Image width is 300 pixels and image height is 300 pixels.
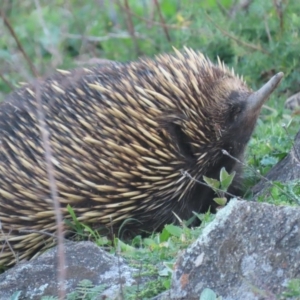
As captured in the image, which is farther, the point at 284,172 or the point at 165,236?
the point at 284,172

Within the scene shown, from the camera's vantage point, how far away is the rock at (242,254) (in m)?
3.26

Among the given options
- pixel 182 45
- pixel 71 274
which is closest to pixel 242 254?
pixel 71 274

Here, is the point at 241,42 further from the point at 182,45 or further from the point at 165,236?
the point at 165,236

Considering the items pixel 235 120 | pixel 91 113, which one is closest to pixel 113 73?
pixel 91 113

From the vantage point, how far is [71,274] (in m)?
3.92

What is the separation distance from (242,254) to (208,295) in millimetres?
222

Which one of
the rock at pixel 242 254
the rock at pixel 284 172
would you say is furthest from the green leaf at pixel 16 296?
the rock at pixel 284 172

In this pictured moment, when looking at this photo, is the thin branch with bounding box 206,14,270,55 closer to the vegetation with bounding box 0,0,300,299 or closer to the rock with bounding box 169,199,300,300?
the vegetation with bounding box 0,0,300,299

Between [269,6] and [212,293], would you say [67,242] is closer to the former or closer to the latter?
[212,293]

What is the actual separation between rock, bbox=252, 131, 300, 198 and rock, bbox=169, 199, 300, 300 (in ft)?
3.70

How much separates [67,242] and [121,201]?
1.76 feet

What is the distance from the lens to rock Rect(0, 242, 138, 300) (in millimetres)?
3857

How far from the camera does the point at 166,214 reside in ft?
16.1

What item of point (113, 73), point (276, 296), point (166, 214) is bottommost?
point (166, 214)
